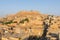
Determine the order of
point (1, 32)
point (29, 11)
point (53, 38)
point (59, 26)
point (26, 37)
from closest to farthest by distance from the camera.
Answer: point (53, 38), point (59, 26), point (26, 37), point (1, 32), point (29, 11)

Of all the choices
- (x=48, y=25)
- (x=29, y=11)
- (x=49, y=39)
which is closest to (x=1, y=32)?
(x=48, y=25)

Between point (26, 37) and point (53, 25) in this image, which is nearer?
point (53, 25)

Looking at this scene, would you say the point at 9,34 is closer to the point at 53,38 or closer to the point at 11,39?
the point at 11,39

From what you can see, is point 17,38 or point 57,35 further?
point 17,38

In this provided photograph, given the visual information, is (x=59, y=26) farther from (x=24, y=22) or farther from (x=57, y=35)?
(x=24, y=22)

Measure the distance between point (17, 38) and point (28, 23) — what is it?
37.4 feet

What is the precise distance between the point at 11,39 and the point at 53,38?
8498mm

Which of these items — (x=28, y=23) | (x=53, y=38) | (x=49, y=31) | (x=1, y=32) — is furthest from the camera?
(x=28, y=23)

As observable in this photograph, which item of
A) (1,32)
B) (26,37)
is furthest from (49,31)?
(1,32)

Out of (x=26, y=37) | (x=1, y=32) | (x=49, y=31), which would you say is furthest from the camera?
(x=1, y=32)

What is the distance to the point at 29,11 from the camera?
60.5 m

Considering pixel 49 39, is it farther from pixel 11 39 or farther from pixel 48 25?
pixel 11 39

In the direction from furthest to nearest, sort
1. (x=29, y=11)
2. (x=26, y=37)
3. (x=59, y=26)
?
(x=29, y=11) < (x=26, y=37) < (x=59, y=26)

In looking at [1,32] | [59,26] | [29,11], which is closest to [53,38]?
[59,26]
